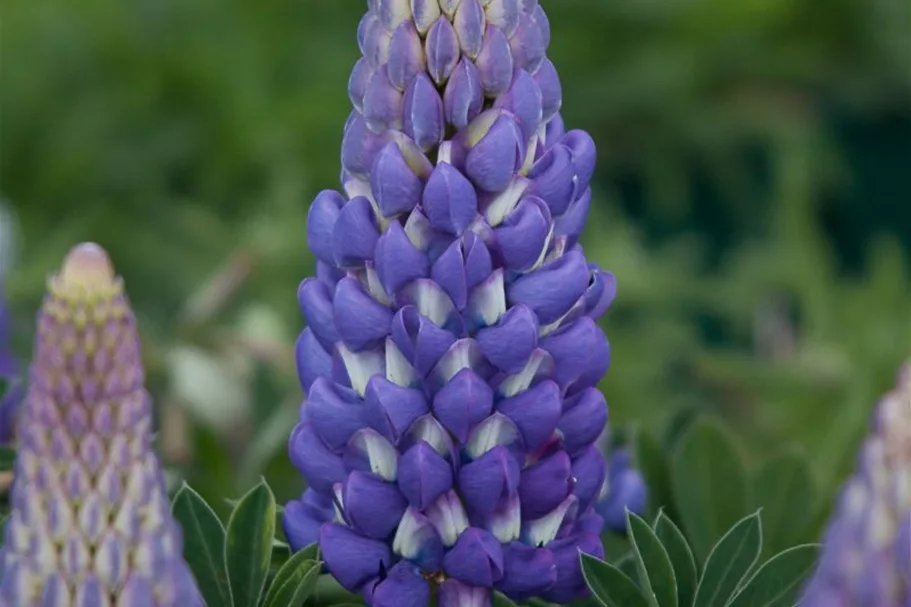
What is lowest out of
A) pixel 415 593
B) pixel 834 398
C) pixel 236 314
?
pixel 834 398

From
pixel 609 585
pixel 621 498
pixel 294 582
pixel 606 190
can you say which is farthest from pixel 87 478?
pixel 606 190

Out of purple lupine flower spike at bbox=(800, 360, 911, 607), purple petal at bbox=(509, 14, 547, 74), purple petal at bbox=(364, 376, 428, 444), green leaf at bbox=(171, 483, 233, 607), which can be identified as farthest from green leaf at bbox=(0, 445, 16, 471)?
purple lupine flower spike at bbox=(800, 360, 911, 607)

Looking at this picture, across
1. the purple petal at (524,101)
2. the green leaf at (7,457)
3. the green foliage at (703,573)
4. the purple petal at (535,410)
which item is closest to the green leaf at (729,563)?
the green foliage at (703,573)

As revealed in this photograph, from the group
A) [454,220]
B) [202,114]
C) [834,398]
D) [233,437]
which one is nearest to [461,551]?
[454,220]

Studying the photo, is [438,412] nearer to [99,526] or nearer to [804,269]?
[99,526]

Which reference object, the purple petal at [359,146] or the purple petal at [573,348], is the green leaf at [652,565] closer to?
the purple petal at [573,348]

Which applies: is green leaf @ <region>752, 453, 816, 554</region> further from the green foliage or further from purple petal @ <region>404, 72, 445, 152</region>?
purple petal @ <region>404, 72, 445, 152</region>

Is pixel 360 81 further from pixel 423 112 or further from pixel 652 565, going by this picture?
pixel 652 565
